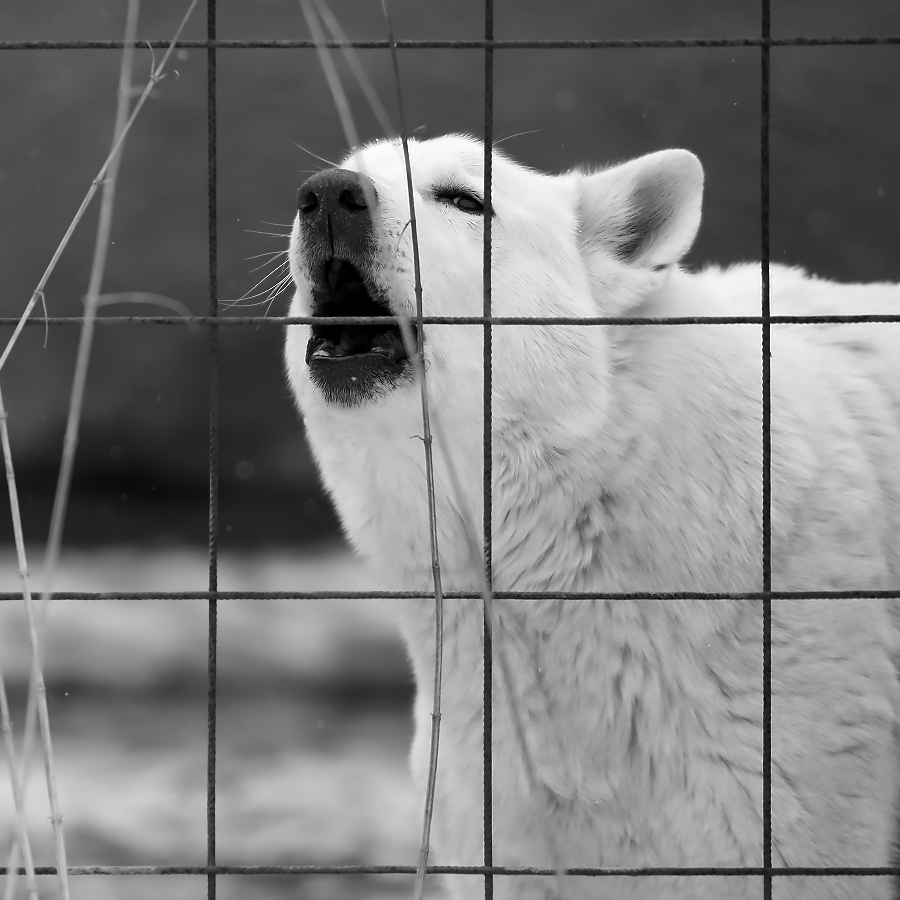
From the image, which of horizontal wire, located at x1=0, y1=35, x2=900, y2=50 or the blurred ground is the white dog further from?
the blurred ground

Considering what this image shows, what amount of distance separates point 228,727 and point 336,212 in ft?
13.2

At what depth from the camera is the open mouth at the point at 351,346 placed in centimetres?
248

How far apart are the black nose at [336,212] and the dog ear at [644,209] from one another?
2.33 ft

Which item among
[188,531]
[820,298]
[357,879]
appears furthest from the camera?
[188,531]

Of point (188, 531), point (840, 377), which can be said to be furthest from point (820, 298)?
point (188, 531)

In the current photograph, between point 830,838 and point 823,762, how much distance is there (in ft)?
0.52

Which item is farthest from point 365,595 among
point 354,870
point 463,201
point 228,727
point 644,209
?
point 228,727

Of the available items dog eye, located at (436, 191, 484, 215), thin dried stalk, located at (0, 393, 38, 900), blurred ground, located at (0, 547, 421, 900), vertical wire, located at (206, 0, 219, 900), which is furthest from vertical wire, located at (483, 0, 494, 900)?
→ blurred ground, located at (0, 547, 421, 900)

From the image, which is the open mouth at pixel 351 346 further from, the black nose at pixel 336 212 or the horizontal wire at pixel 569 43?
the horizontal wire at pixel 569 43

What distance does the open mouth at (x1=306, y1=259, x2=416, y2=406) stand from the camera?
2.48 meters

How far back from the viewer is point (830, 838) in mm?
2424

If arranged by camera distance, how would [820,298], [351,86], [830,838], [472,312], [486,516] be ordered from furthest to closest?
[351,86], [820,298], [472,312], [830,838], [486,516]

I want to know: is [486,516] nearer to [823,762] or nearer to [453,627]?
[453,627]

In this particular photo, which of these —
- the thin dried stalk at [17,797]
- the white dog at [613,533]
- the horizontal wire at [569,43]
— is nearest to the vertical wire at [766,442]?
the horizontal wire at [569,43]
